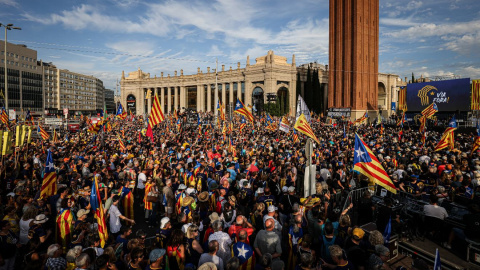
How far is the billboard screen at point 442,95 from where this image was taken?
37000 mm

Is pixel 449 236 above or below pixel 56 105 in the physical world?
below

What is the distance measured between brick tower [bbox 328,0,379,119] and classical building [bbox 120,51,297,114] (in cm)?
1180

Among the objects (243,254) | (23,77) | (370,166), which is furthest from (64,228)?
(23,77)

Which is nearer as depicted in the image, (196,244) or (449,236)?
(196,244)

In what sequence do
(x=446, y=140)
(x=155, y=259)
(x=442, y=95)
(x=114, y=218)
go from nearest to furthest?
1. (x=155, y=259)
2. (x=114, y=218)
3. (x=446, y=140)
4. (x=442, y=95)

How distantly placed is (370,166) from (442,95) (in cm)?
4120

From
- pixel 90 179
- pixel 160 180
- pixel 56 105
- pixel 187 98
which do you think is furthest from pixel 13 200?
pixel 56 105

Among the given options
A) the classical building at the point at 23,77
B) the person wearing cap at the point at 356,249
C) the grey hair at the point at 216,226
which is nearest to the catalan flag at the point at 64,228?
the grey hair at the point at 216,226

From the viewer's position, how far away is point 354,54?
50656 millimetres

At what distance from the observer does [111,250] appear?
435 centimetres

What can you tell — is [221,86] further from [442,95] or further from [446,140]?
[446,140]

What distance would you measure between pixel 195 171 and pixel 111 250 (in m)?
6.29

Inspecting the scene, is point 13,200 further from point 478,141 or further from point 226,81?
point 226,81

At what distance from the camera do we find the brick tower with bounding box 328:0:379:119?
50562 mm
